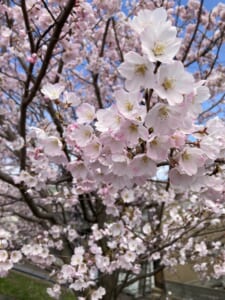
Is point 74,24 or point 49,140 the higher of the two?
Answer: point 74,24

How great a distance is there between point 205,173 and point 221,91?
12.7 feet

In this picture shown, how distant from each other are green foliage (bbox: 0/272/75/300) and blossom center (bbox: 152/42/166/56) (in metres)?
7.06

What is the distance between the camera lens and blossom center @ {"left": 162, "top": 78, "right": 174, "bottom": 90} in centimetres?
97

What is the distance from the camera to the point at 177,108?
1019 millimetres

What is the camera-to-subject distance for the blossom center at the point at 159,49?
0.96 meters

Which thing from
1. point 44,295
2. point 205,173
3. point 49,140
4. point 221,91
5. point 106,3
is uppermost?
point 221,91

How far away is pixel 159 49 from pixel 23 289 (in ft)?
30.5

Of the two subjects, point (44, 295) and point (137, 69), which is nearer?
point (137, 69)

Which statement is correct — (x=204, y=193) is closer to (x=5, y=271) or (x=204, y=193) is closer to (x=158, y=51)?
(x=158, y=51)

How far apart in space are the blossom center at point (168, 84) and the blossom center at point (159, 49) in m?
0.07

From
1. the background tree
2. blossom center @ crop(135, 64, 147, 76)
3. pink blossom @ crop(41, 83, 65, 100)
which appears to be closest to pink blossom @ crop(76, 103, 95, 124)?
the background tree

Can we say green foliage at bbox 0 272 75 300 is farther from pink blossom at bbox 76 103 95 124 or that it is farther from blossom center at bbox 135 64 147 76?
blossom center at bbox 135 64 147 76

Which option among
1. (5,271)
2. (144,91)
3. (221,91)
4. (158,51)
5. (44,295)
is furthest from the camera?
(44,295)

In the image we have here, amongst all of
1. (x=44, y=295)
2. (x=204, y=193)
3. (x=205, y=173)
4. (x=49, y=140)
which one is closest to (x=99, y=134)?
(x=49, y=140)
